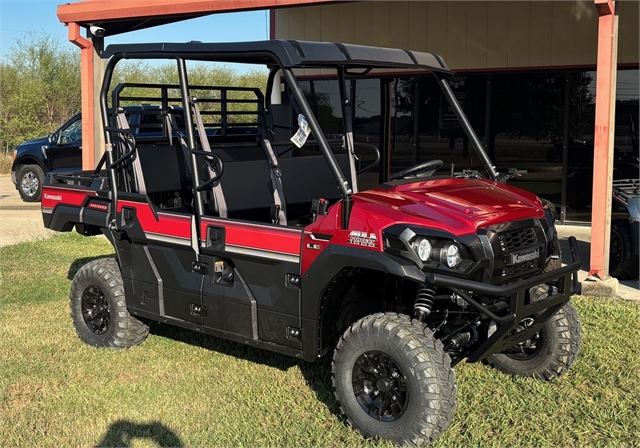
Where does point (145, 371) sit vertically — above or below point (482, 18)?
below

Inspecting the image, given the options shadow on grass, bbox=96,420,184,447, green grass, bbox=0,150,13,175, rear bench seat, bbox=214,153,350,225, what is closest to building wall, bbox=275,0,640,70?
rear bench seat, bbox=214,153,350,225

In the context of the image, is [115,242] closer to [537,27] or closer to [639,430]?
[639,430]

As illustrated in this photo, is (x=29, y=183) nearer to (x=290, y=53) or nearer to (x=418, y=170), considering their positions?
(x=418, y=170)

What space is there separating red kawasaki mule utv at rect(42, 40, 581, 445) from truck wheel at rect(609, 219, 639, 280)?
3.00 metres

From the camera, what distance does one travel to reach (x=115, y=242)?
17.2ft

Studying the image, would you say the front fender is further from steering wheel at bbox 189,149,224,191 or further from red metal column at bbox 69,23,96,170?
red metal column at bbox 69,23,96,170

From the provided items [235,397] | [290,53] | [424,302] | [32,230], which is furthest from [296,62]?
[32,230]

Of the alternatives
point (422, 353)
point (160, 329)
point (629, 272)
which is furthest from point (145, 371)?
point (629, 272)

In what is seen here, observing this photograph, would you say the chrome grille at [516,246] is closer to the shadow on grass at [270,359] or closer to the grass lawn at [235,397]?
the grass lawn at [235,397]

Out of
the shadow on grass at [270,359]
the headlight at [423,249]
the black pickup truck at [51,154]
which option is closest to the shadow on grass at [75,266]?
the shadow on grass at [270,359]

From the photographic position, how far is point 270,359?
5273 mm

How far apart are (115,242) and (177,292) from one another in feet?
2.33

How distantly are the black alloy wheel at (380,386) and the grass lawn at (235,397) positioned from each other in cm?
18

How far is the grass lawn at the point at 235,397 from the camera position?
13.4 ft
